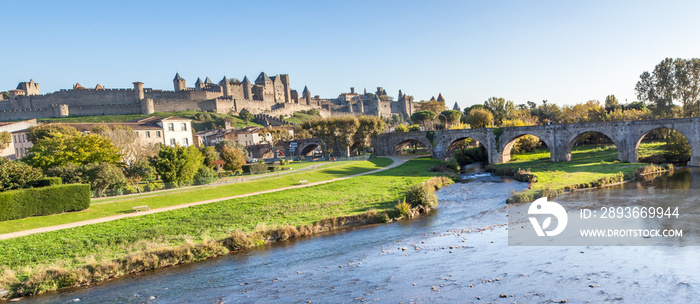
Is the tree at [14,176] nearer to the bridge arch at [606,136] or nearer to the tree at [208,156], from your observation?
the tree at [208,156]

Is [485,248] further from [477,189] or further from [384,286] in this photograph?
[477,189]

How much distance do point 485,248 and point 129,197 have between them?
22.8 m

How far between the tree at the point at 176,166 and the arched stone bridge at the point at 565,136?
37834 mm

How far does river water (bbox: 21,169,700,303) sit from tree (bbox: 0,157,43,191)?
13.3m

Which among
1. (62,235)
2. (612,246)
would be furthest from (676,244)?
(62,235)

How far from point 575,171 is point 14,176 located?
43583mm

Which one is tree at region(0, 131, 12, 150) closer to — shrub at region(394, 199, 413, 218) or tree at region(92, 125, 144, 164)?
tree at region(92, 125, 144, 164)

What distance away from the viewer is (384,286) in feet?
44.9

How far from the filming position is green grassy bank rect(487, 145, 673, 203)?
30.6 metres

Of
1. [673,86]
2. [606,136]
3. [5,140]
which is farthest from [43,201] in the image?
[673,86]

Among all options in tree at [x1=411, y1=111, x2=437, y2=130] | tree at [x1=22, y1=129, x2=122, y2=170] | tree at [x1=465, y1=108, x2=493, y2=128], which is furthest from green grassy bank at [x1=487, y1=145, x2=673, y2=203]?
tree at [x1=411, y1=111, x2=437, y2=130]

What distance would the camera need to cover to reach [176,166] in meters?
33.8

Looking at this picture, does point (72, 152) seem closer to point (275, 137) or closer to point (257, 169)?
point (257, 169)

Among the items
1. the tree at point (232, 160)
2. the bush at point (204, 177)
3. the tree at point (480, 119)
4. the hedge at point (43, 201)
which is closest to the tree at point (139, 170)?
the bush at point (204, 177)
